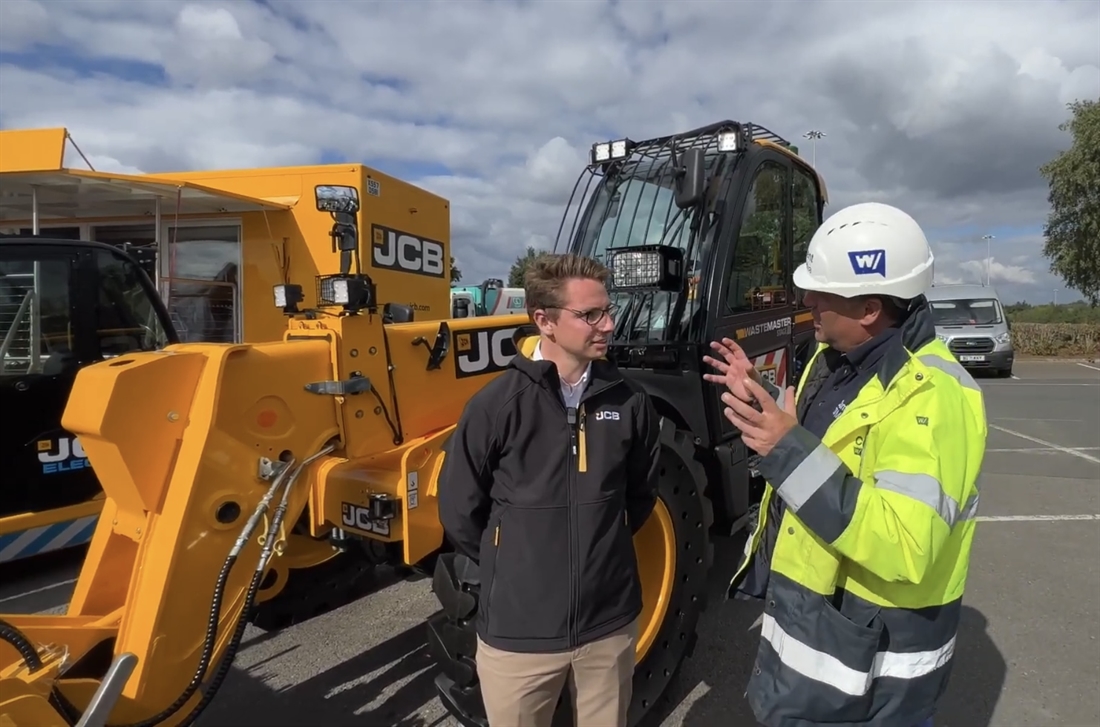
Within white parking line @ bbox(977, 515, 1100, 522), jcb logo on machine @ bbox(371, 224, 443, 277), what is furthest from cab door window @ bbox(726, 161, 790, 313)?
jcb logo on machine @ bbox(371, 224, 443, 277)

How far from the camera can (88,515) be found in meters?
4.89

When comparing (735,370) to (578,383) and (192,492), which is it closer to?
(578,383)

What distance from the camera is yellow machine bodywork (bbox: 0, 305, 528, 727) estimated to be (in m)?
2.27

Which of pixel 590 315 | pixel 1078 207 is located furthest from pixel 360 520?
pixel 1078 207

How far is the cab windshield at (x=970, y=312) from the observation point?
17.0 metres

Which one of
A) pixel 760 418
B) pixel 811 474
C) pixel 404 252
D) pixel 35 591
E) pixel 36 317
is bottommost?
pixel 35 591

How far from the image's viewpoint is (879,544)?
59.9 inches

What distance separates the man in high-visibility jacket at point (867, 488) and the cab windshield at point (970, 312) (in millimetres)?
17136

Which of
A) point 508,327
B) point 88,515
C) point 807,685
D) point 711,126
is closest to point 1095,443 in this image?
point 711,126

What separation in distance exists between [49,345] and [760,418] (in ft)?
15.8

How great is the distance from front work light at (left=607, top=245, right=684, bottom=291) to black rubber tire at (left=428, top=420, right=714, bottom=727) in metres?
0.84

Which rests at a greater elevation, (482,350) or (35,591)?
(482,350)

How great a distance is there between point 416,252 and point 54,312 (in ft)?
13.8

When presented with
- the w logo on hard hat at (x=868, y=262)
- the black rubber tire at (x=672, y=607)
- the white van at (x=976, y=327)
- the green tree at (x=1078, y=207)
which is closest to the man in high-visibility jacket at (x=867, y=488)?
the w logo on hard hat at (x=868, y=262)
